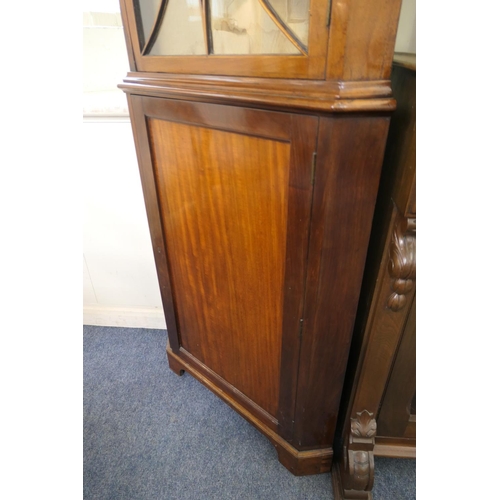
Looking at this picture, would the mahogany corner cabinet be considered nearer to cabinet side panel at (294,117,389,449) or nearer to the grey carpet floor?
cabinet side panel at (294,117,389,449)

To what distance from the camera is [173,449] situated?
104 centimetres

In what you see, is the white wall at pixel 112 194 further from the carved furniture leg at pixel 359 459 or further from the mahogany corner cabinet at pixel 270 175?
the carved furniture leg at pixel 359 459

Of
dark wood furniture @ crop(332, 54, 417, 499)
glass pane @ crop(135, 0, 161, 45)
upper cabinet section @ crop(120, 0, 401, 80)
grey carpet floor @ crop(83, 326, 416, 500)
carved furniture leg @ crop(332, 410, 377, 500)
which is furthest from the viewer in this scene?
grey carpet floor @ crop(83, 326, 416, 500)

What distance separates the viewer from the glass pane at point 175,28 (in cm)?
62

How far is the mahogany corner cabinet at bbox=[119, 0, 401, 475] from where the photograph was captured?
48cm

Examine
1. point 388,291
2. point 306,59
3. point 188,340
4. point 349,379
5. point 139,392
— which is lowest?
point 139,392

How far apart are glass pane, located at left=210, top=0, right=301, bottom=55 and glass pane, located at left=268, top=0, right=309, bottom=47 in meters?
0.01

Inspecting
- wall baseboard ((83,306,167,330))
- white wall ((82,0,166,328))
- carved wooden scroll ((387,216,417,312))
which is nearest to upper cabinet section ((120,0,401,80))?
carved wooden scroll ((387,216,417,312))

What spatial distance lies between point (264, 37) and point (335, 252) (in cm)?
36

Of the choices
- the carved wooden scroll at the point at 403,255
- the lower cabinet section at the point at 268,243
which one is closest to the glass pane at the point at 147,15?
the lower cabinet section at the point at 268,243
